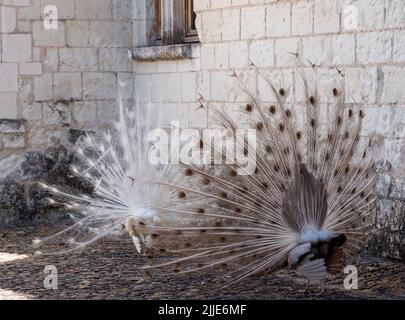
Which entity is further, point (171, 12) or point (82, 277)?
point (171, 12)

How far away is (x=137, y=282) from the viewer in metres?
6.55

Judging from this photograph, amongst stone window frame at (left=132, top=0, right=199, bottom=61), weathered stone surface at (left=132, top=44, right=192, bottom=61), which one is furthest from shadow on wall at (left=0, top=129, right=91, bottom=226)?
stone window frame at (left=132, top=0, right=199, bottom=61)

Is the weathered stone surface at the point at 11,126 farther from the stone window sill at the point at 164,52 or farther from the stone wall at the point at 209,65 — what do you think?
the stone window sill at the point at 164,52

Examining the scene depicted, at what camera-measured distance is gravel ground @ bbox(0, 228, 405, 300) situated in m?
6.07

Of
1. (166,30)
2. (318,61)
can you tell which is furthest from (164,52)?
(318,61)

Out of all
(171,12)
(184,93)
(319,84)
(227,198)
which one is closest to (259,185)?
(227,198)

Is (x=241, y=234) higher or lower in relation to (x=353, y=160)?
lower

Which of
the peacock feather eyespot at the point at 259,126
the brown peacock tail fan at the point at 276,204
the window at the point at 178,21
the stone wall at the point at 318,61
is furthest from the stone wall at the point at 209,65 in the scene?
the peacock feather eyespot at the point at 259,126

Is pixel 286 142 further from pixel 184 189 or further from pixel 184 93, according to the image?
pixel 184 93

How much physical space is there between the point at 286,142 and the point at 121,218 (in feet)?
5.06

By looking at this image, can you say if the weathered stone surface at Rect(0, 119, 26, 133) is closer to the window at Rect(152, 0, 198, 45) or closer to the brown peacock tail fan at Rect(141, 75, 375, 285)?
the window at Rect(152, 0, 198, 45)

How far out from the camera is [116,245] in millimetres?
8117

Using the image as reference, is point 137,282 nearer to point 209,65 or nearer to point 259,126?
point 259,126

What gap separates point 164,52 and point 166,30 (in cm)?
41
